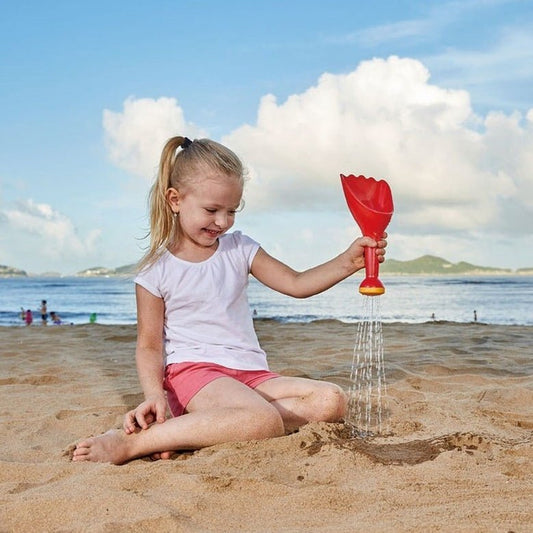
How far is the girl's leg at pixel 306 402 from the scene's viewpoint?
8.85 feet

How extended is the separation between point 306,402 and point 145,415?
0.69 meters

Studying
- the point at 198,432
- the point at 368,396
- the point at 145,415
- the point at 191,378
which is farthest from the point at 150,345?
the point at 368,396

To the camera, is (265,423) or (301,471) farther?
(265,423)

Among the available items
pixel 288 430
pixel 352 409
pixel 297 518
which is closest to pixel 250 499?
pixel 297 518

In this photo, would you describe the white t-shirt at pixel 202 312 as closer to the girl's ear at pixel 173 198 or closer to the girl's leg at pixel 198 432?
the girl's ear at pixel 173 198

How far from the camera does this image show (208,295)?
285 centimetres

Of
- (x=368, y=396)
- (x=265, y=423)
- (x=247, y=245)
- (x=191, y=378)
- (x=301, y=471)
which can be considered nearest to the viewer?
(x=301, y=471)

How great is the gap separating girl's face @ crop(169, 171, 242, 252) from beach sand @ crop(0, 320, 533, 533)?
947 mm

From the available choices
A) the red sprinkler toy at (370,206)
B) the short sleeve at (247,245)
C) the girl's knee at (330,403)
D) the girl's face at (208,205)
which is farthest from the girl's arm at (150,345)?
the red sprinkler toy at (370,206)

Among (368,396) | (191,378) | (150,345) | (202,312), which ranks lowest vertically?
(368,396)

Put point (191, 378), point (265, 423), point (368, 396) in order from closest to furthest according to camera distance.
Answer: point (265, 423) < point (191, 378) < point (368, 396)

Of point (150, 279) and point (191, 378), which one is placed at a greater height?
point (150, 279)

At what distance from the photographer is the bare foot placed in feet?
7.56

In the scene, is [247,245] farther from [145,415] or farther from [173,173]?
[145,415]
